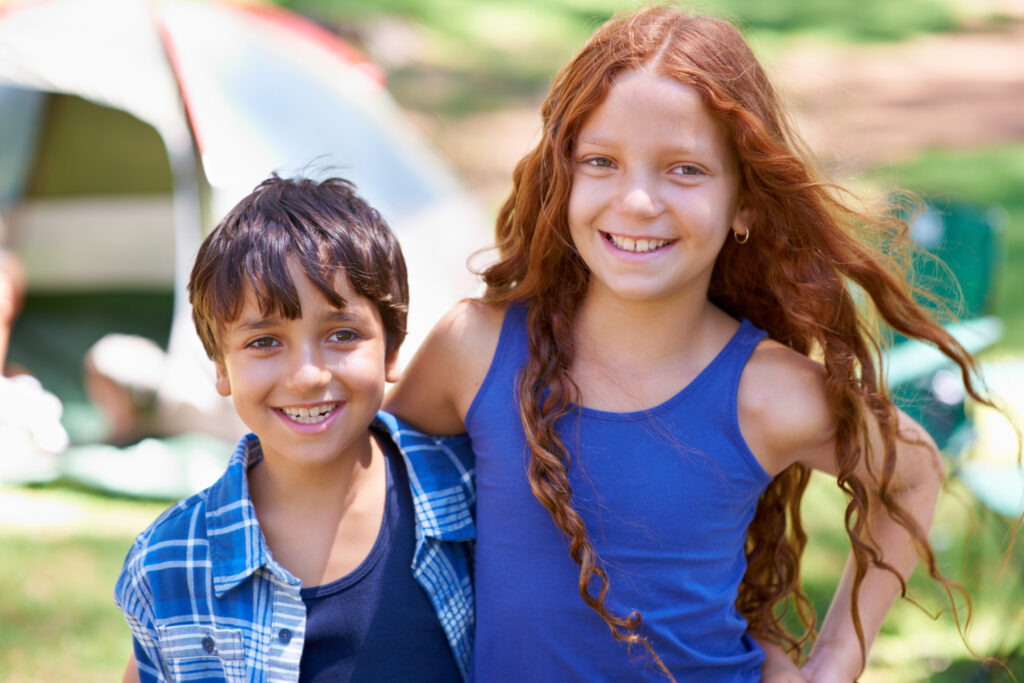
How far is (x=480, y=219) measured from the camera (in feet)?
13.8

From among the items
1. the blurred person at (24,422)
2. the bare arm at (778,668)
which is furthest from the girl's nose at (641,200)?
the blurred person at (24,422)

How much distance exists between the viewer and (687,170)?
4.80ft

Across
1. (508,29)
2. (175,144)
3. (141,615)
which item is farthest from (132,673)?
(508,29)

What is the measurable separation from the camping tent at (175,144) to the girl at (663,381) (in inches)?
72.2

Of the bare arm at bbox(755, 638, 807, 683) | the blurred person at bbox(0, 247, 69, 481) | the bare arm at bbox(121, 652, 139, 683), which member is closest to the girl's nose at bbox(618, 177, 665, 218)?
the bare arm at bbox(755, 638, 807, 683)

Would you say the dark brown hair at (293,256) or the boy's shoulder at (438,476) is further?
the boy's shoulder at (438,476)

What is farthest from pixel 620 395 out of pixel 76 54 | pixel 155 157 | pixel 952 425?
pixel 155 157

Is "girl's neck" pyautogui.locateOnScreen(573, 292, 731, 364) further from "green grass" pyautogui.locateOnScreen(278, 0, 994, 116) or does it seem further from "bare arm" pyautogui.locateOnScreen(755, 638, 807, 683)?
"green grass" pyautogui.locateOnScreen(278, 0, 994, 116)

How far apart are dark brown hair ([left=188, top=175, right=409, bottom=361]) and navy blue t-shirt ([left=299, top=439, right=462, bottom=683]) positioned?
1.02ft

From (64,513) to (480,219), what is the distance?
185 centimetres

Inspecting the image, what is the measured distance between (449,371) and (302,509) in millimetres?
298

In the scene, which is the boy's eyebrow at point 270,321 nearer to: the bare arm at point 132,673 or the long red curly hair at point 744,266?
the long red curly hair at point 744,266

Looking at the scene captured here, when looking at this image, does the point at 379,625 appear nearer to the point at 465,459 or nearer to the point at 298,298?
the point at 465,459

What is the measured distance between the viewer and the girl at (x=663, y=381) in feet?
4.81
